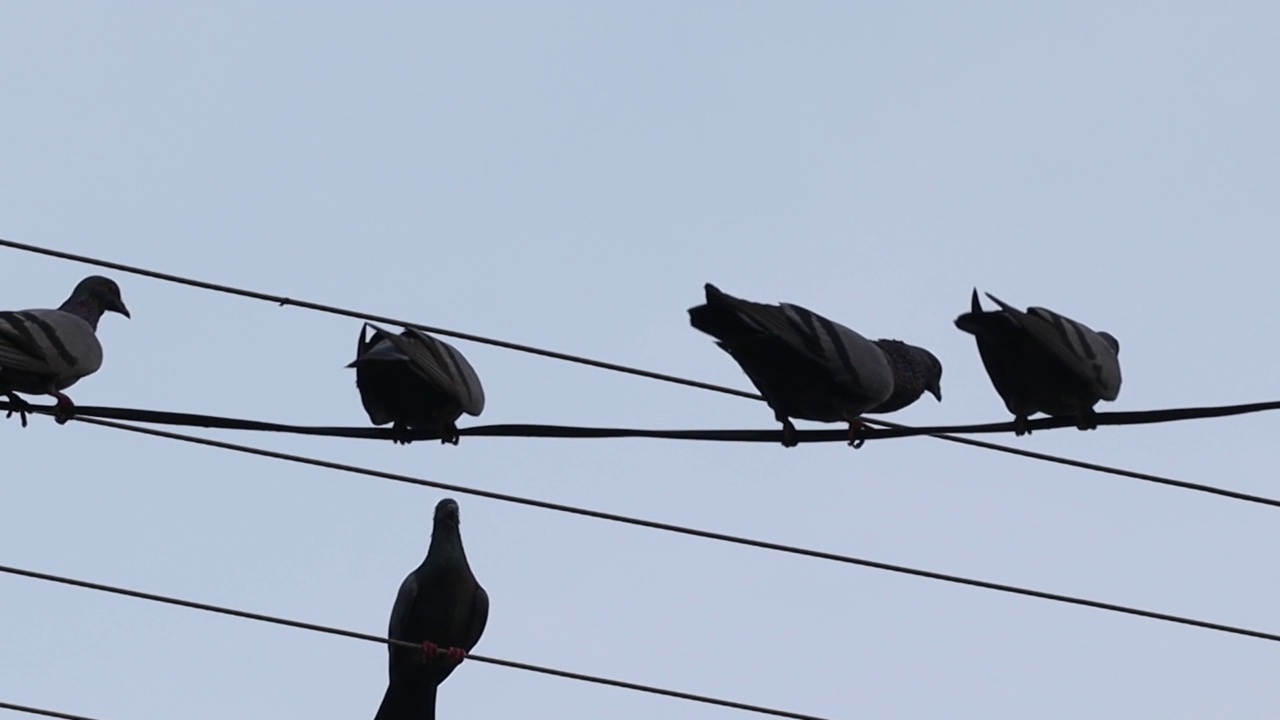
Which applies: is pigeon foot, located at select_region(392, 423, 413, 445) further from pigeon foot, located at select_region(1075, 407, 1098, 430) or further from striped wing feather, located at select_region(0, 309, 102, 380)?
pigeon foot, located at select_region(1075, 407, 1098, 430)

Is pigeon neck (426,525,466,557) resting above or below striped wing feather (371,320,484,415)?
above

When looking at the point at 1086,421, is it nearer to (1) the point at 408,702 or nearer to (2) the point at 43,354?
(1) the point at 408,702

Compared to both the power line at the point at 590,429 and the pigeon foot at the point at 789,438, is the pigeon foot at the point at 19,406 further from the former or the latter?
the pigeon foot at the point at 789,438

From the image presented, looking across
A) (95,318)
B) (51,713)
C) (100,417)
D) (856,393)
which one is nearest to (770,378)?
(856,393)

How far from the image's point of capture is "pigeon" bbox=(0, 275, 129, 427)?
1103 centimetres

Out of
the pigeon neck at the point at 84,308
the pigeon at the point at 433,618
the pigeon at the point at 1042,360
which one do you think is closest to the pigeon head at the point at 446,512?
the pigeon at the point at 433,618

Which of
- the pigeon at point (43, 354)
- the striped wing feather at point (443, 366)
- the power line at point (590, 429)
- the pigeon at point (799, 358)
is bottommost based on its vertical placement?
the power line at point (590, 429)

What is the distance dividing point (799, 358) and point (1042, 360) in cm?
123

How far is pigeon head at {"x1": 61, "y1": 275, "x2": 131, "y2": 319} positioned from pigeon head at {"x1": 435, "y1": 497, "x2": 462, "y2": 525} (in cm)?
262

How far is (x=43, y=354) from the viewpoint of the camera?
37.0ft

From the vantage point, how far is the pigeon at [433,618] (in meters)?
13.4

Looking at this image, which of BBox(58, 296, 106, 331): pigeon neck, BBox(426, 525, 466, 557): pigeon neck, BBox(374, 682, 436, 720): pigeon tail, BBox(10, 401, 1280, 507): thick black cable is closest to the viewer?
BBox(10, 401, 1280, 507): thick black cable

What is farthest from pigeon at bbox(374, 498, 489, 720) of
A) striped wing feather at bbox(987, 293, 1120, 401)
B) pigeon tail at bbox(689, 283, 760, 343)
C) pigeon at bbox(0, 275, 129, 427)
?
striped wing feather at bbox(987, 293, 1120, 401)

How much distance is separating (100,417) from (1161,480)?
4.37 meters
